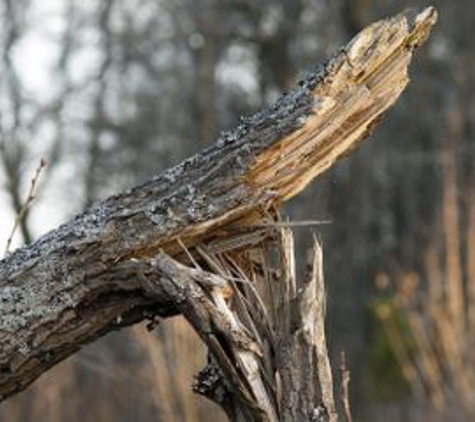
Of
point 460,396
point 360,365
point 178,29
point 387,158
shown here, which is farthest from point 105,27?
point 460,396

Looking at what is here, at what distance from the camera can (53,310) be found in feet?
9.61

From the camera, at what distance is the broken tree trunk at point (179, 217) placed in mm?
2881

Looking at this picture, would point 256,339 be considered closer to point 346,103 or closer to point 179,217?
point 179,217

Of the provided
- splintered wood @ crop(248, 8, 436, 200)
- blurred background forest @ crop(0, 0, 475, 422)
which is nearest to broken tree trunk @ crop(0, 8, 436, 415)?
splintered wood @ crop(248, 8, 436, 200)

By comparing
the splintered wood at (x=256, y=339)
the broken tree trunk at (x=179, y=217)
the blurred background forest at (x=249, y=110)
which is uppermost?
the blurred background forest at (x=249, y=110)

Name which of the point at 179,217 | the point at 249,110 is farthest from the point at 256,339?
the point at 249,110

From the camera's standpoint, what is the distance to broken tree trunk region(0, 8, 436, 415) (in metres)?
2.88

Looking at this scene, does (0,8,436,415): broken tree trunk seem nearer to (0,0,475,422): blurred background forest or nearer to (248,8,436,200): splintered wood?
(248,8,436,200): splintered wood

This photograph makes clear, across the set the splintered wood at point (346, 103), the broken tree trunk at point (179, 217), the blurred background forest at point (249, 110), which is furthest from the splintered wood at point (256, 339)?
the blurred background forest at point (249, 110)

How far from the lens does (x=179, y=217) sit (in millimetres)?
2898

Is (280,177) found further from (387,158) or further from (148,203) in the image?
(387,158)

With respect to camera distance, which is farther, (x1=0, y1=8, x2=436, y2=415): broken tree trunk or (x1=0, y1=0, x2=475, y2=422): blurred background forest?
(x1=0, y1=0, x2=475, y2=422): blurred background forest

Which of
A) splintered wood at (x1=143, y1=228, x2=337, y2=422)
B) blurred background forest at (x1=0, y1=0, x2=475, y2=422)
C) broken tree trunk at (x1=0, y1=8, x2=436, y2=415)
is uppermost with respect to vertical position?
blurred background forest at (x1=0, y1=0, x2=475, y2=422)

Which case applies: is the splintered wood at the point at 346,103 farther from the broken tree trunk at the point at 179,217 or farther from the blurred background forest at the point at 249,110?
the blurred background forest at the point at 249,110
